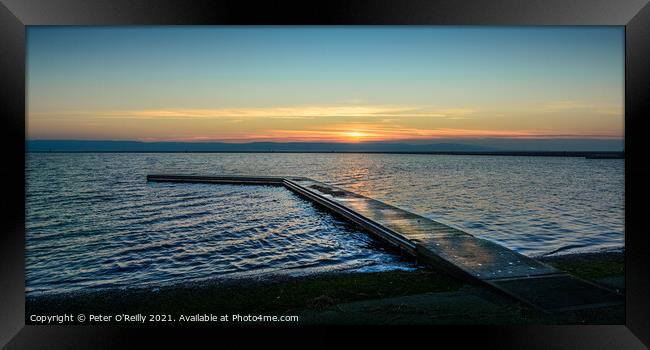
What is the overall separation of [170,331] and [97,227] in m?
12.7

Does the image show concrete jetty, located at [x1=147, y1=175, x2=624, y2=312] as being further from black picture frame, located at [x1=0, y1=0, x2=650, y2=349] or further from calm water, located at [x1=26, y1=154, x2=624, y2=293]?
black picture frame, located at [x1=0, y1=0, x2=650, y2=349]

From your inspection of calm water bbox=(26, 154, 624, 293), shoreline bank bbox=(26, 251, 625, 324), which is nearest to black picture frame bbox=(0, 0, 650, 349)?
shoreline bank bbox=(26, 251, 625, 324)

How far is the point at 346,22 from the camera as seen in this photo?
→ 475cm

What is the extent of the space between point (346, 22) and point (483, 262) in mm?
5190

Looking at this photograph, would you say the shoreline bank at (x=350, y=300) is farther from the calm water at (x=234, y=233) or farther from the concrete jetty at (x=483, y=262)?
the calm water at (x=234, y=233)

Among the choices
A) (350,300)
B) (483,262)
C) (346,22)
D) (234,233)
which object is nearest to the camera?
(346,22)

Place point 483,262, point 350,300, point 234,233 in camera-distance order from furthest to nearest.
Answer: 1. point 234,233
2. point 483,262
3. point 350,300

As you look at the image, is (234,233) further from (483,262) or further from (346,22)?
(346,22)

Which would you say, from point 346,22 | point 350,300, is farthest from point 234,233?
point 346,22

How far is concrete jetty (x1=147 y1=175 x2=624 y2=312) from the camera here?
5.86 meters

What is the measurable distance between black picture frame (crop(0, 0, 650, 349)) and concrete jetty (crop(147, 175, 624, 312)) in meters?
1.07

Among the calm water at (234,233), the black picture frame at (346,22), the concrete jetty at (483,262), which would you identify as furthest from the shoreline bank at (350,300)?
the calm water at (234,233)
